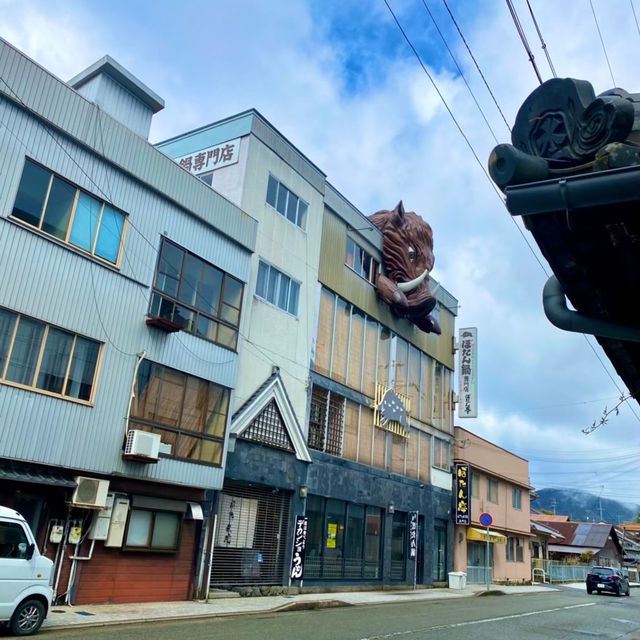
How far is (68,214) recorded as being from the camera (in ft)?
44.8

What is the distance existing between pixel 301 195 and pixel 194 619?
1482 cm

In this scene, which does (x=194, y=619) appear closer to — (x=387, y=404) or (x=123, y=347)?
(x=123, y=347)

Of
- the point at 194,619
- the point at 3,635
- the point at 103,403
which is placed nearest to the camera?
the point at 3,635

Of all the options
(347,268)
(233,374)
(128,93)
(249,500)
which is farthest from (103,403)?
(347,268)

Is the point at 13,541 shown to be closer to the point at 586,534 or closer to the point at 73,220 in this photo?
the point at 73,220

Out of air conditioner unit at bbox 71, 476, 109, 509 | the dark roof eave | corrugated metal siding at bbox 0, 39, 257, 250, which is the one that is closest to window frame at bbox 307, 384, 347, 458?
corrugated metal siding at bbox 0, 39, 257, 250

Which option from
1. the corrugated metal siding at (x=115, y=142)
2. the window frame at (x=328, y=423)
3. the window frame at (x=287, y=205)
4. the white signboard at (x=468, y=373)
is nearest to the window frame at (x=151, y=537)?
the window frame at (x=328, y=423)

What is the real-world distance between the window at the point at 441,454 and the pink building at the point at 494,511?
82 cm

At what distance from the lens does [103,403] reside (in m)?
13.8

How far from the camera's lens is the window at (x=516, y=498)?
38.3 m

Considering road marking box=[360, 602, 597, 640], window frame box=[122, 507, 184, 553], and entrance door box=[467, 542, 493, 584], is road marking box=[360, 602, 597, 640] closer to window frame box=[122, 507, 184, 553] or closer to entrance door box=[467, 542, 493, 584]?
window frame box=[122, 507, 184, 553]

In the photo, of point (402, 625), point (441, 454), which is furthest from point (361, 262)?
point (402, 625)

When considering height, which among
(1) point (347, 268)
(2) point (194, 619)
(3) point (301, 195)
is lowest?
(2) point (194, 619)

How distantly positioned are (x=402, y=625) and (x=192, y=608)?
4.77 metres
